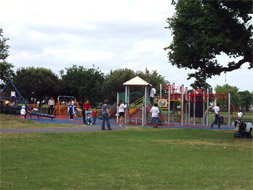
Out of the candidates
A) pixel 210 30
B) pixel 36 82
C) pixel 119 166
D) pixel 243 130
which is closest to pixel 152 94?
pixel 243 130

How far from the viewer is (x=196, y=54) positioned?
18.3m

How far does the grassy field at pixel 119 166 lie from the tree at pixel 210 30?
5643 millimetres

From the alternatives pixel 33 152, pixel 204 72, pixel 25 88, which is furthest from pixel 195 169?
pixel 25 88

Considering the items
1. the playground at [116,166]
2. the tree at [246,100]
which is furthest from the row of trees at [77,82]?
the tree at [246,100]

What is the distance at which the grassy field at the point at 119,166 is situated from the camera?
24.1 feet

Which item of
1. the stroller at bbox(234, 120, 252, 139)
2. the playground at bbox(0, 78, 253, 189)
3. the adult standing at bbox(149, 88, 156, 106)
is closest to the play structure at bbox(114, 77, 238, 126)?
the adult standing at bbox(149, 88, 156, 106)

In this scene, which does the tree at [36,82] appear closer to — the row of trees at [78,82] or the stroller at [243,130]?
the row of trees at [78,82]

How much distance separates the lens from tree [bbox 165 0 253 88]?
1700cm

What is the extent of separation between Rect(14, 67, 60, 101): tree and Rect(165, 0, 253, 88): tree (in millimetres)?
45393

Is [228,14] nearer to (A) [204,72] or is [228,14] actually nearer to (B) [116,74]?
(A) [204,72]

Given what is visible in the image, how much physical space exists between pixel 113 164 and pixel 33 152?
3.28 meters

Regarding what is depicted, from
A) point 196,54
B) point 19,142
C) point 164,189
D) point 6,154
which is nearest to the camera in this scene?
point 164,189

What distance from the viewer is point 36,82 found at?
60.7m

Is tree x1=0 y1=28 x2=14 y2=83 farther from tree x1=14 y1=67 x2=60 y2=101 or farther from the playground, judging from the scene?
the playground
